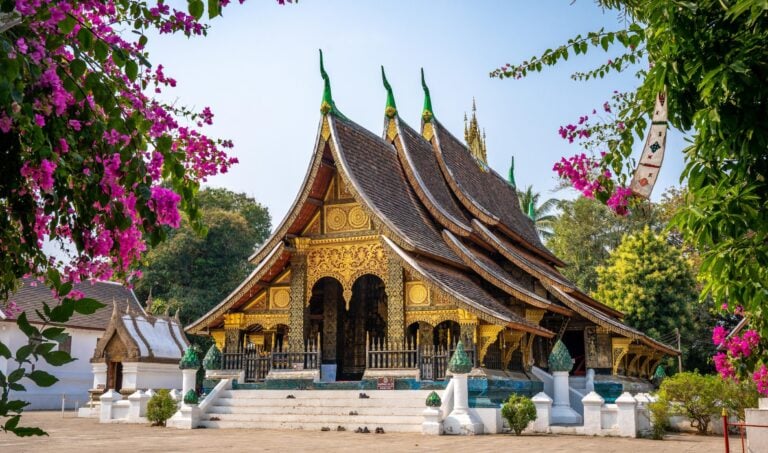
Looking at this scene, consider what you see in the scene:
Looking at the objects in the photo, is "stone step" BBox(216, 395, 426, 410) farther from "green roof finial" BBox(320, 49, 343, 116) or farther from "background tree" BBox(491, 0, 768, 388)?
"background tree" BBox(491, 0, 768, 388)

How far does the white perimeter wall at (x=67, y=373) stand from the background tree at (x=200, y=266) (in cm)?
501

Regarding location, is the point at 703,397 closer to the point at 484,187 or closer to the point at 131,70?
the point at 484,187

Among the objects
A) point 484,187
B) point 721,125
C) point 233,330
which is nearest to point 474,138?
point 484,187

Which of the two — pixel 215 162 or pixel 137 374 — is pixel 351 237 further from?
pixel 215 162

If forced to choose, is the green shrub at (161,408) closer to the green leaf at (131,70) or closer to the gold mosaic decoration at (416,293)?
the gold mosaic decoration at (416,293)

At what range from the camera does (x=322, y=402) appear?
13.5m

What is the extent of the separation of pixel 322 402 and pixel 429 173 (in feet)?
23.2

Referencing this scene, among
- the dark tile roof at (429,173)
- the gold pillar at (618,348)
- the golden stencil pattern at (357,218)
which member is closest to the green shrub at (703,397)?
the gold pillar at (618,348)

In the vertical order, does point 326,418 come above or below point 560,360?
below

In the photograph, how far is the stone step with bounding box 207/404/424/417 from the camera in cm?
1263

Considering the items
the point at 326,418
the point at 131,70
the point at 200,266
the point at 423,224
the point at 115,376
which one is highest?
the point at 200,266

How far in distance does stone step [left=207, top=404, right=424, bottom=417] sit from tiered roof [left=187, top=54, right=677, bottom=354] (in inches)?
89.5

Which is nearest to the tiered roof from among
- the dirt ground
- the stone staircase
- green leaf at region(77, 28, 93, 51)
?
the stone staircase

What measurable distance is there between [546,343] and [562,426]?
238 inches
